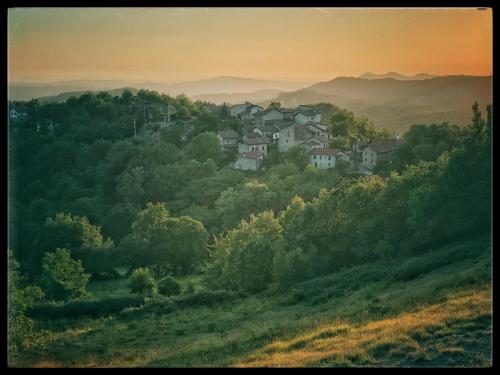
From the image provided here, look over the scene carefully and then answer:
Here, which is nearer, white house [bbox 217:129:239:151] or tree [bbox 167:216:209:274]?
tree [bbox 167:216:209:274]

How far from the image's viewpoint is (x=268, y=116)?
2717 cm

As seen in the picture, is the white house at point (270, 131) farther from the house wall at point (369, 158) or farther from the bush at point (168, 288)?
the bush at point (168, 288)

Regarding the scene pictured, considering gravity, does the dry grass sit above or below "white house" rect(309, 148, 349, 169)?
below

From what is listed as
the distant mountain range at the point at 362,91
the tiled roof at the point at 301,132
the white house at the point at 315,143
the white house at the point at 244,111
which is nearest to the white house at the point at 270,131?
the tiled roof at the point at 301,132

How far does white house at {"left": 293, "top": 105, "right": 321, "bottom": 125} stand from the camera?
82.3 feet

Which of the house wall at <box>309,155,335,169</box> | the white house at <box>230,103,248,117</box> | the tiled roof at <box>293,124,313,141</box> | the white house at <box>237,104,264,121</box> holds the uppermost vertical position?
the white house at <box>230,103,248,117</box>

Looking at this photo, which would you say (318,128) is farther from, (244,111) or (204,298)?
(204,298)

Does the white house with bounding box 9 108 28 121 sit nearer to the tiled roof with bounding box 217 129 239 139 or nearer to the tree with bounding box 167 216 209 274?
the tree with bounding box 167 216 209 274

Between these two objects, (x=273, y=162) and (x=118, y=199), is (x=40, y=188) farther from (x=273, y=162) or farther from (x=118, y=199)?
(x=273, y=162)

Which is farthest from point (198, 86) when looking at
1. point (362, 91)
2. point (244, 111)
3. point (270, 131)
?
point (244, 111)

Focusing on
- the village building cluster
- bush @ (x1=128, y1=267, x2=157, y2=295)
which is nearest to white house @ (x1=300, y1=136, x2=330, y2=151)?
the village building cluster

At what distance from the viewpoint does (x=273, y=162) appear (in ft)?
76.6
